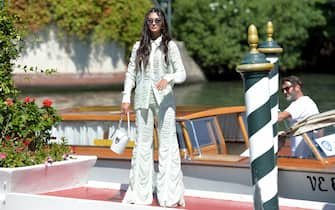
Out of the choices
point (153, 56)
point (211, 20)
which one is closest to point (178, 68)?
point (153, 56)

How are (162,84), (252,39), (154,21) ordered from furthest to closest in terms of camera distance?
(154,21) → (162,84) → (252,39)

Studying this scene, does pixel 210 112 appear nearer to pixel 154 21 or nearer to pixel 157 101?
pixel 157 101

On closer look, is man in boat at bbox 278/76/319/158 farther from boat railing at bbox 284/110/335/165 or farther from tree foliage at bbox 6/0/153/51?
tree foliage at bbox 6/0/153/51

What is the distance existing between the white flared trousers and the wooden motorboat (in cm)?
103

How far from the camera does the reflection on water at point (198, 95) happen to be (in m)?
26.1

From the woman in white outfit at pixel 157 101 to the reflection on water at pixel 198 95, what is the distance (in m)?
15.8

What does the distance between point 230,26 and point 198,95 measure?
1005 cm

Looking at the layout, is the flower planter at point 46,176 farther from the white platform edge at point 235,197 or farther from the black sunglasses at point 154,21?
the black sunglasses at point 154,21

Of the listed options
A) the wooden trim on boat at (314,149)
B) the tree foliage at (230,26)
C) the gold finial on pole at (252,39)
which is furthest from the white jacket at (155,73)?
the tree foliage at (230,26)

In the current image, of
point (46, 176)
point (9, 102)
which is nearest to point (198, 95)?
point (9, 102)

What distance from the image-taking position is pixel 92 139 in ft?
30.7

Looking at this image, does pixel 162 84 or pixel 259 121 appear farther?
pixel 162 84

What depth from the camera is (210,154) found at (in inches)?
342

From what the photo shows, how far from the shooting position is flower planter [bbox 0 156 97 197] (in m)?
7.17
